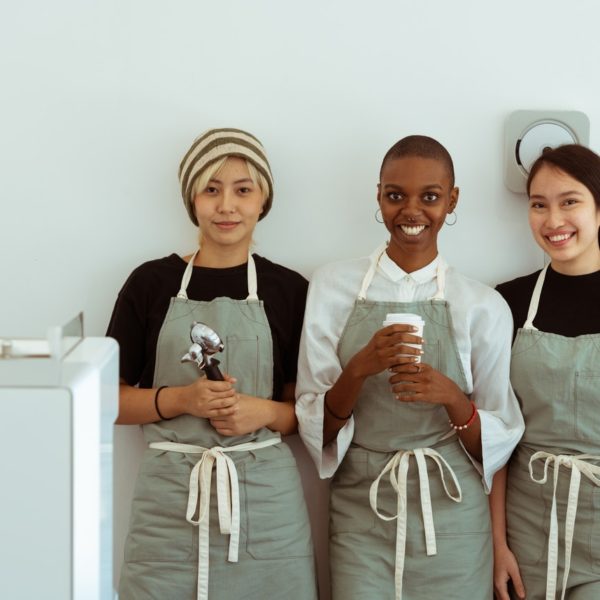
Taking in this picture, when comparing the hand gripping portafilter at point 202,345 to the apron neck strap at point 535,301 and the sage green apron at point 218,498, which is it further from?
the apron neck strap at point 535,301

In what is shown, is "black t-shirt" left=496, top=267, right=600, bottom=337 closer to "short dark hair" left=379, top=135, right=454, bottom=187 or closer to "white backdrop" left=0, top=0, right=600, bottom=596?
"white backdrop" left=0, top=0, right=600, bottom=596

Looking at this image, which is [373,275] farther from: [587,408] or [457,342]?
[587,408]

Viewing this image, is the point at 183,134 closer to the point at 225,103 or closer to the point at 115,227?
the point at 225,103

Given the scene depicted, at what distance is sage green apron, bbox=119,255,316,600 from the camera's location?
1.74 meters

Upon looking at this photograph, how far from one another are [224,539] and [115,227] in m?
0.76

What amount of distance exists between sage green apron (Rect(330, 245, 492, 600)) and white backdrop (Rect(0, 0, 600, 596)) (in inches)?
11.6

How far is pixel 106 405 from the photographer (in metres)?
0.82

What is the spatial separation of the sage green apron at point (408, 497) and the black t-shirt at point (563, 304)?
0.22 metres

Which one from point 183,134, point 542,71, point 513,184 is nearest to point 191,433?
point 183,134

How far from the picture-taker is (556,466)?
1815mm

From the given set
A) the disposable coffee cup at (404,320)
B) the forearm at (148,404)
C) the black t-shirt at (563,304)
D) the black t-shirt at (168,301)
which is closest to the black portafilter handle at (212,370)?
the forearm at (148,404)

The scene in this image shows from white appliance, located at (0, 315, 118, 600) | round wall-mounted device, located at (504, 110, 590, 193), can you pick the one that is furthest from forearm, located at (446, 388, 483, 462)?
white appliance, located at (0, 315, 118, 600)

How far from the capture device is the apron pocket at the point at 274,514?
1.77 meters

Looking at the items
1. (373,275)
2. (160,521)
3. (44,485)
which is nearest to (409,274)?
(373,275)
